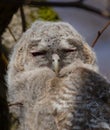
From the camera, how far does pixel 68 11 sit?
632 cm

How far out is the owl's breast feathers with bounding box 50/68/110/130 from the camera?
8.33 feet

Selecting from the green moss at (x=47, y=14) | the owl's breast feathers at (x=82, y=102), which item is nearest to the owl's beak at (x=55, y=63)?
the owl's breast feathers at (x=82, y=102)

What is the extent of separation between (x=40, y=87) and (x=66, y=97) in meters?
0.16

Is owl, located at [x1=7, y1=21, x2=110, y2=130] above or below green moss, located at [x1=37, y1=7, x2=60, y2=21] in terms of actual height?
above

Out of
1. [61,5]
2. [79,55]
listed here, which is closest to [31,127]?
[79,55]

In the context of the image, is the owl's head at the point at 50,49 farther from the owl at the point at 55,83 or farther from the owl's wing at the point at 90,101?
the owl's wing at the point at 90,101

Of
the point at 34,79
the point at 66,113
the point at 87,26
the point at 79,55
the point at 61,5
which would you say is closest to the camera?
the point at 61,5

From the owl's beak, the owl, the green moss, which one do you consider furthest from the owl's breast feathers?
the green moss

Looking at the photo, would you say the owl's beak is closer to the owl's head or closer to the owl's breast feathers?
the owl's head

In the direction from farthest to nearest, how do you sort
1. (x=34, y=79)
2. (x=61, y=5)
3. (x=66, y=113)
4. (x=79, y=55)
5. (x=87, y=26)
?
(x=87, y=26), (x=79, y=55), (x=34, y=79), (x=66, y=113), (x=61, y=5)

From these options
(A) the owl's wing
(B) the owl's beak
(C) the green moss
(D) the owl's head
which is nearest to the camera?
(A) the owl's wing

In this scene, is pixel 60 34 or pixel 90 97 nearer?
pixel 90 97

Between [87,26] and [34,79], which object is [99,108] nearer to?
[34,79]

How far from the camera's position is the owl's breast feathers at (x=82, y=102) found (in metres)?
2.54
